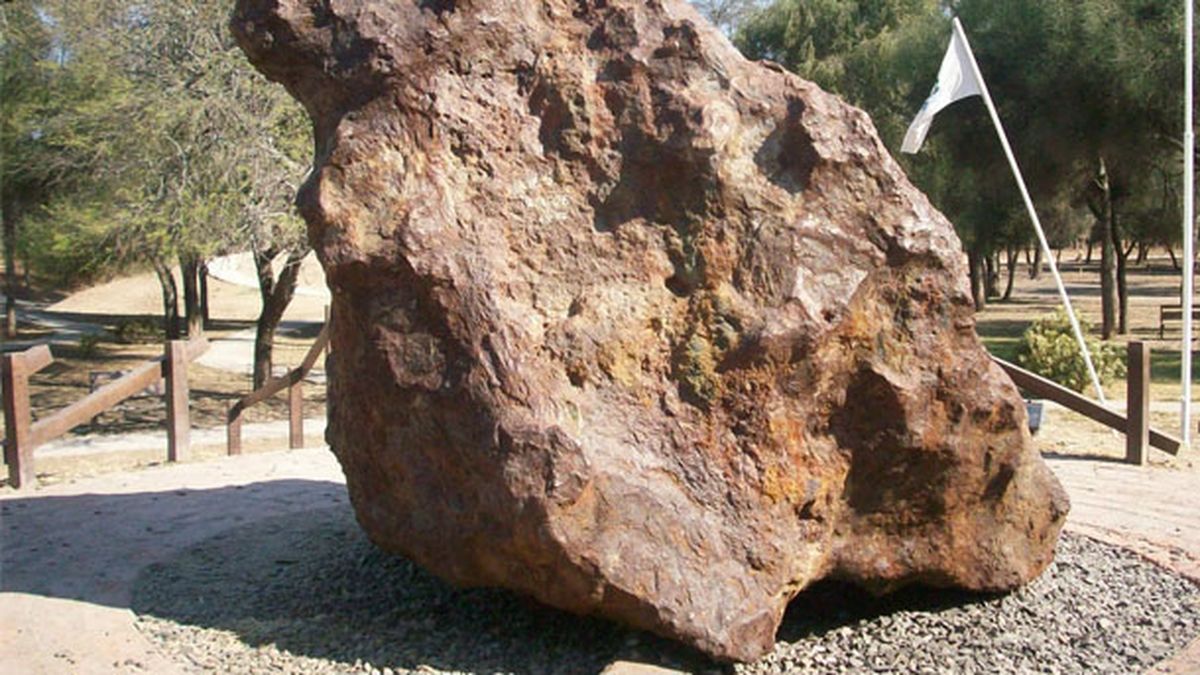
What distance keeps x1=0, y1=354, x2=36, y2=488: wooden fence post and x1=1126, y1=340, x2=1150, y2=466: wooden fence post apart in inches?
340

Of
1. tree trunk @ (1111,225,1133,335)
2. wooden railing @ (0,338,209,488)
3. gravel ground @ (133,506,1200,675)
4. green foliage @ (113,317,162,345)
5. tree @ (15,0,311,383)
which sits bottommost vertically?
gravel ground @ (133,506,1200,675)

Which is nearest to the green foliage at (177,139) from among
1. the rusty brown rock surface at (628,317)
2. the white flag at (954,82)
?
the white flag at (954,82)

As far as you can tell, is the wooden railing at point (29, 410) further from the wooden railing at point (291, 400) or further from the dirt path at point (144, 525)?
the wooden railing at point (291, 400)

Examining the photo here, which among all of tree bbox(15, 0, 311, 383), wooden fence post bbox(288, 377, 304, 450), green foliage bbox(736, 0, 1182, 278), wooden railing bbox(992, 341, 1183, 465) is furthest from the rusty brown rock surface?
green foliage bbox(736, 0, 1182, 278)

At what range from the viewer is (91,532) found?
277 inches

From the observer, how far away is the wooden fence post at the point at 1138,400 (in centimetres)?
1000

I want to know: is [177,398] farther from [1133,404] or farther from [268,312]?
[1133,404]

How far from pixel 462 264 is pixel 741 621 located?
1.72 meters

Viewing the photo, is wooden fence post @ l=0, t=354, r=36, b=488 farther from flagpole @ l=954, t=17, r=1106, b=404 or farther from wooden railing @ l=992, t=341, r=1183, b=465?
flagpole @ l=954, t=17, r=1106, b=404

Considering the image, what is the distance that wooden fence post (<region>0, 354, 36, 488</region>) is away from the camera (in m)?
8.59

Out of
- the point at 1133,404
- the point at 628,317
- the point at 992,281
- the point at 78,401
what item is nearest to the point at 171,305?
the point at 78,401

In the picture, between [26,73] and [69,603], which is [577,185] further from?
[26,73]

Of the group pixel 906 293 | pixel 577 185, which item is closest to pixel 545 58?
pixel 577 185

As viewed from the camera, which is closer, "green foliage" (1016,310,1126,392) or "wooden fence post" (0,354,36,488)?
"wooden fence post" (0,354,36,488)
